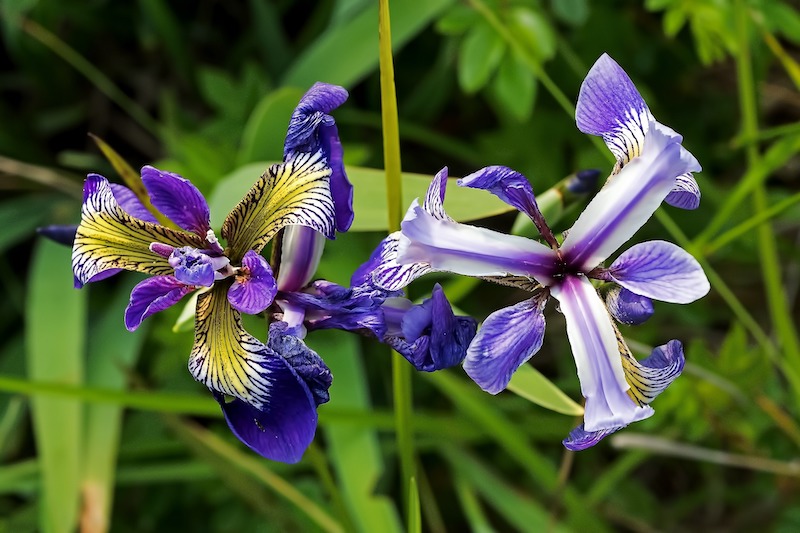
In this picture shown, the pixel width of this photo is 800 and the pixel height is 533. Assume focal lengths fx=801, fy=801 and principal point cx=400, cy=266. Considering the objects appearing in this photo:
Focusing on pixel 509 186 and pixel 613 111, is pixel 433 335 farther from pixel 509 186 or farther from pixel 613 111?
pixel 613 111

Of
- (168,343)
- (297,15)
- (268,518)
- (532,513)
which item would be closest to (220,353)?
(168,343)

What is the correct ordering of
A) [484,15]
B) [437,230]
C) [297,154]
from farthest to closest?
[484,15] < [297,154] < [437,230]

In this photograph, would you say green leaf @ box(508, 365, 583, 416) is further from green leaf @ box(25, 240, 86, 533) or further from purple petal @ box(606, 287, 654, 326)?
green leaf @ box(25, 240, 86, 533)

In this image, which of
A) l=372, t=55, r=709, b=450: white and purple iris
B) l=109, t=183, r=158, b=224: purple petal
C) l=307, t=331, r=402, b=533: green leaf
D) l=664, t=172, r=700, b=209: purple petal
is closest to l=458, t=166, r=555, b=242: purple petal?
l=372, t=55, r=709, b=450: white and purple iris

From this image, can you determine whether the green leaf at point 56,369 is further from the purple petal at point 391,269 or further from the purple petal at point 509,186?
the purple petal at point 509,186

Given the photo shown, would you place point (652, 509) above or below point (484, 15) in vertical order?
below

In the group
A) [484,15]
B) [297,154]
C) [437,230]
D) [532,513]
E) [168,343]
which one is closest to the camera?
[437,230]

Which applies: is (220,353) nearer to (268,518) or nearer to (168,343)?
(168,343)
